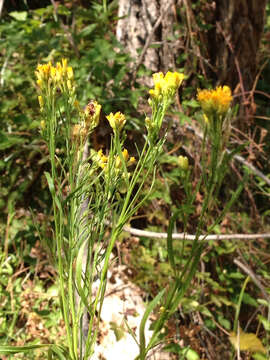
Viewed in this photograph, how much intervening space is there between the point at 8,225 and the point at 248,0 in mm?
1821

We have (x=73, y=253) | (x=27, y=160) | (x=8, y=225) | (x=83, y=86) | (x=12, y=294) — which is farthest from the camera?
(x=27, y=160)

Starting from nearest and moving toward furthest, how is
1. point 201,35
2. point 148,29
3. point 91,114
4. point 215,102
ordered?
point 215,102 < point 91,114 < point 148,29 < point 201,35

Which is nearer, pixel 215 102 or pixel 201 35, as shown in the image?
pixel 215 102

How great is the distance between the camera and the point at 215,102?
56 centimetres

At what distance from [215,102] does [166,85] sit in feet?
0.31

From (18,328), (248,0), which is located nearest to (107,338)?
(18,328)

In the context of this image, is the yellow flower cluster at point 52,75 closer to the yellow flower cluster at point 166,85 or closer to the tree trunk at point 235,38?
the yellow flower cluster at point 166,85

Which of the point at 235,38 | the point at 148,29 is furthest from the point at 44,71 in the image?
the point at 235,38

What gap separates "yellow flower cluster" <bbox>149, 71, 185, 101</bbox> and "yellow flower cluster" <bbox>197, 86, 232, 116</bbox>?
0.20 ft

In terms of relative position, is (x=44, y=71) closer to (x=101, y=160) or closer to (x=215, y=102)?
(x=101, y=160)

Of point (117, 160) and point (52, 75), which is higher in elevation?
point (52, 75)

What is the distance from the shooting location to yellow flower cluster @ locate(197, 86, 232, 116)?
1.84ft

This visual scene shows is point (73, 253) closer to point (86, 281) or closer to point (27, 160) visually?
point (86, 281)

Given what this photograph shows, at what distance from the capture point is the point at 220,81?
7.55ft
